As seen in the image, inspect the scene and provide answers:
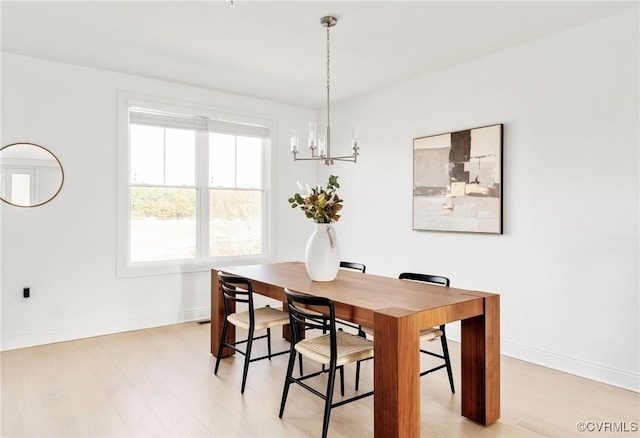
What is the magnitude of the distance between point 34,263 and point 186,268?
1455 millimetres

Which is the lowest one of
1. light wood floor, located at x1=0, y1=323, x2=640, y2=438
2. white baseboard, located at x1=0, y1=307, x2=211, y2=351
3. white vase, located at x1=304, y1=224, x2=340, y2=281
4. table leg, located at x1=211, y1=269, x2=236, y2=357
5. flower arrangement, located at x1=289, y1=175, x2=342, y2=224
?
light wood floor, located at x1=0, y1=323, x2=640, y2=438

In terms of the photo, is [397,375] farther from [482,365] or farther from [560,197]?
[560,197]

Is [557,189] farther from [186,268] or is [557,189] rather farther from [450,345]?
[186,268]

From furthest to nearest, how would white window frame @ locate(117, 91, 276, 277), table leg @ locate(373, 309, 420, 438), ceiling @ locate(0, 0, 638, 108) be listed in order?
white window frame @ locate(117, 91, 276, 277) → ceiling @ locate(0, 0, 638, 108) → table leg @ locate(373, 309, 420, 438)

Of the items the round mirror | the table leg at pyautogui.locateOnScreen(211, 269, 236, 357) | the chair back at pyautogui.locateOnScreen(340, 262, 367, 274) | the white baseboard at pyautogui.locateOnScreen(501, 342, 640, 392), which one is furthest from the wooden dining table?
the round mirror

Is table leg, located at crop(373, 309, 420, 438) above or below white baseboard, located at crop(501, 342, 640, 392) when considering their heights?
above

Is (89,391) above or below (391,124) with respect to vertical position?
below

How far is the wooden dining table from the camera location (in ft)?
6.87

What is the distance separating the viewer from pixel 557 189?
3.40m

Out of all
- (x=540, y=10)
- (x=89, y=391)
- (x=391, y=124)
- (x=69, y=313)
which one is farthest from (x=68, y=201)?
(x=540, y=10)

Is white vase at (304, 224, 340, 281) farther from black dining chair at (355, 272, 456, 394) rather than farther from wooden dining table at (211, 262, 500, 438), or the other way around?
black dining chair at (355, 272, 456, 394)

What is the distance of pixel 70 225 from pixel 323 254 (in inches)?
106

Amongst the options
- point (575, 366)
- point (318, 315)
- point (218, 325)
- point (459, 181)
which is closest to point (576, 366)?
point (575, 366)

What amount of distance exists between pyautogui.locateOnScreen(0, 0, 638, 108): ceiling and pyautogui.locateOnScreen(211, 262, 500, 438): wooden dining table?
6.38 feet
